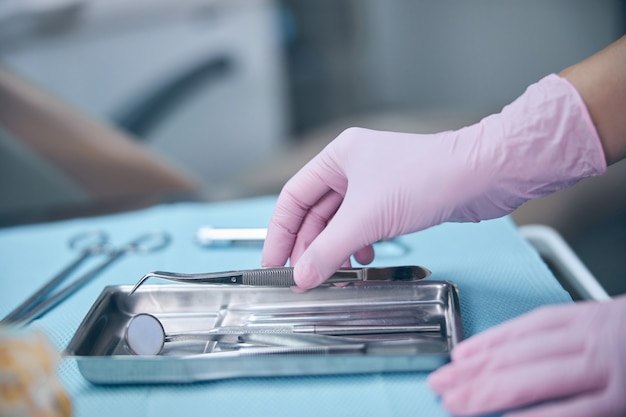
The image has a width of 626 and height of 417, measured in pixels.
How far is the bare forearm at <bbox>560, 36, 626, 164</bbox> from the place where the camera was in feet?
2.26

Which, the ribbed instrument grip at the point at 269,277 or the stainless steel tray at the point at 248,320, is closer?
the stainless steel tray at the point at 248,320

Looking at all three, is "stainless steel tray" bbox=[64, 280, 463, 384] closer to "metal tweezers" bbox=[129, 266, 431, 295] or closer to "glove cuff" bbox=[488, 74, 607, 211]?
"metal tweezers" bbox=[129, 266, 431, 295]

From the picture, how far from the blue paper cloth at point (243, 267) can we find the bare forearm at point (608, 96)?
19cm

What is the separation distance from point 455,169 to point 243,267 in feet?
1.16

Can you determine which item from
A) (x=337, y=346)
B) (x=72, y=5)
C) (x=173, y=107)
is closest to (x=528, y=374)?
(x=337, y=346)

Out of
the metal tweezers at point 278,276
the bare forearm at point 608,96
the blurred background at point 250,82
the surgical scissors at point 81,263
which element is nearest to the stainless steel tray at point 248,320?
the metal tweezers at point 278,276

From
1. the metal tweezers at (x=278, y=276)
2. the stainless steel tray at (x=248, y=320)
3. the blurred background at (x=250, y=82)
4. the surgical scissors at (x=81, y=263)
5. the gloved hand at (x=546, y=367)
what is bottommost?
the gloved hand at (x=546, y=367)

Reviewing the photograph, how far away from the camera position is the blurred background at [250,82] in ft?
4.96

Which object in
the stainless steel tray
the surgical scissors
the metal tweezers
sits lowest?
the stainless steel tray

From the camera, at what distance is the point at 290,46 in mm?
2699

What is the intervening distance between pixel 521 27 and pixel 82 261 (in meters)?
2.42

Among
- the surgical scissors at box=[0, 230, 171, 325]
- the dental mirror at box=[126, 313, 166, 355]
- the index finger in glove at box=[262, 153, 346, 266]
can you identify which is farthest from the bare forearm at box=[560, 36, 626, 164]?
the surgical scissors at box=[0, 230, 171, 325]

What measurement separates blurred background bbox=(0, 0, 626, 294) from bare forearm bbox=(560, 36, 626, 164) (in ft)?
2.33

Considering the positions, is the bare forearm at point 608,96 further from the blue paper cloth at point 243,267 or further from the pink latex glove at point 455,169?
the blue paper cloth at point 243,267
